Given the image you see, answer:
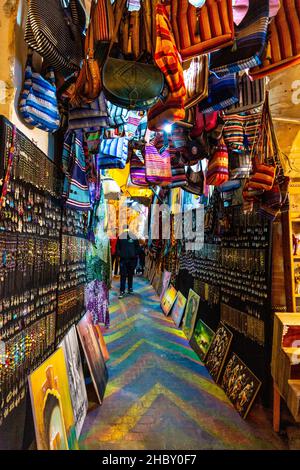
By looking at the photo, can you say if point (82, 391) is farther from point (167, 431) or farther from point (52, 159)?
point (52, 159)

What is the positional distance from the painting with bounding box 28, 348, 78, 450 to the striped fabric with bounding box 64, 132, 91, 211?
123cm

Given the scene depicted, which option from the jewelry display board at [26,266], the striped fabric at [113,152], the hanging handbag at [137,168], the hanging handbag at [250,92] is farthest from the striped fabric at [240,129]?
the jewelry display board at [26,266]

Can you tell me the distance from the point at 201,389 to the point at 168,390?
1.11 ft

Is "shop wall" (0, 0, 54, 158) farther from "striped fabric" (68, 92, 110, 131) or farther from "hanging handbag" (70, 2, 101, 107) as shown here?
"striped fabric" (68, 92, 110, 131)

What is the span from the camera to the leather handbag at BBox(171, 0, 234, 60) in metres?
1.68

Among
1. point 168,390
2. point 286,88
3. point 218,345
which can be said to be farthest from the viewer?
point 218,345

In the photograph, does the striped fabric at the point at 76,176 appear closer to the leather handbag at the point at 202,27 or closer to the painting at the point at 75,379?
the painting at the point at 75,379

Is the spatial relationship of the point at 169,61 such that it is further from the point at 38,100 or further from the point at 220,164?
the point at 220,164

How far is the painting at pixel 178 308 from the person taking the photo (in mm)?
5555

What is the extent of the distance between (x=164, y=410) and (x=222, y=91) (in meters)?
2.62

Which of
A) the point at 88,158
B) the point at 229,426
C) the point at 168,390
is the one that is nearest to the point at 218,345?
the point at 168,390

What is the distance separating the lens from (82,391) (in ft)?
8.55

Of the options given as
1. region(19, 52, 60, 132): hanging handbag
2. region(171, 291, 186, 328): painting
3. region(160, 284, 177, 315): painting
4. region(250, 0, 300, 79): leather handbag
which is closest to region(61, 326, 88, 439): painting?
region(19, 52, 60, 132): hanging handbag

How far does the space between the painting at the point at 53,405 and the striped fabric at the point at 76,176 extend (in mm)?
1226
